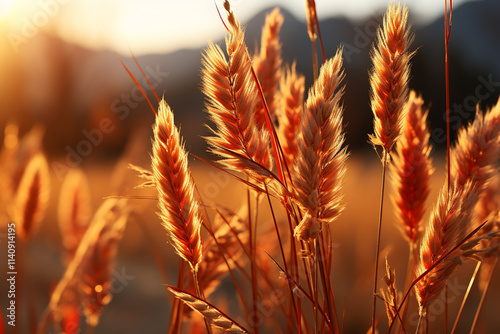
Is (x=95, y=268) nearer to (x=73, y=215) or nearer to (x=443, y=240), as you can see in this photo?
(x=73, y=215)

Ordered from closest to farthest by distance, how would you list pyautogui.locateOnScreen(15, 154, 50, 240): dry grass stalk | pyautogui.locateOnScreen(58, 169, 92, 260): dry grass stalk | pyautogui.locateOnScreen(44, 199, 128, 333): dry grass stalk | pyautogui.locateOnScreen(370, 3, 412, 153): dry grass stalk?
pyautogui.locateOnScreen(370, 3, 412, 153): dry grass stalk, pyautogui.locateOnScreen(44, 199, 128, 333): dry grass stalk, pyautogui.locateOnScreen(15, 154, 50, 240): dry grass stalk, pyautogui.locateOnScreen(58, 169, 92, 260): dry grass stalk

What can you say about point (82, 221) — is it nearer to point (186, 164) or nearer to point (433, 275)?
point (186, 164)

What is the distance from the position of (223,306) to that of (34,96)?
4.93m

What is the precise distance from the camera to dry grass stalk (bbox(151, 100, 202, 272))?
486mm

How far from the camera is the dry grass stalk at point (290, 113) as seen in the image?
719 mm

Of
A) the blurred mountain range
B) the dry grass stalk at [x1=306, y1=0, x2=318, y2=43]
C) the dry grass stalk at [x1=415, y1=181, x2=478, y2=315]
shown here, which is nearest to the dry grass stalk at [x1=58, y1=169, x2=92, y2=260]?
the dry grass stalk at [x1=306, y1=0, x2=318, y2=43]

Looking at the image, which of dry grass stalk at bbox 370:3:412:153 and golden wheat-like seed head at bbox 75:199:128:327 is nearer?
dry grass stalk at bbox 370:3:412:153

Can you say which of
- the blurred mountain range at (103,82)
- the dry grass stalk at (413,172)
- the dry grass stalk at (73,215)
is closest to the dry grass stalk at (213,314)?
the dry grass stalk at (413,172)

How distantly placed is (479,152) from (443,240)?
0.25 metres

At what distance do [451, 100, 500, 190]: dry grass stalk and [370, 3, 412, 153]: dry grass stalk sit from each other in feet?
0.63

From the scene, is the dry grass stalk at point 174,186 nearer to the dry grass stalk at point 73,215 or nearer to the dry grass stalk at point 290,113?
the dry grass stalk at point 290,113

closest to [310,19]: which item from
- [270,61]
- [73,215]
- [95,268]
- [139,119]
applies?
[270,61]

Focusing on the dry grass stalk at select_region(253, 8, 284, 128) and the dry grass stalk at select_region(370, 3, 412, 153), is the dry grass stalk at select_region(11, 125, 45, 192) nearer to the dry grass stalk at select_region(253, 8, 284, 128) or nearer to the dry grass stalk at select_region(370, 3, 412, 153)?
the dry grass stalk at select_region(253, 8, 284, 128)

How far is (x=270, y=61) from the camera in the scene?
2.64ft
